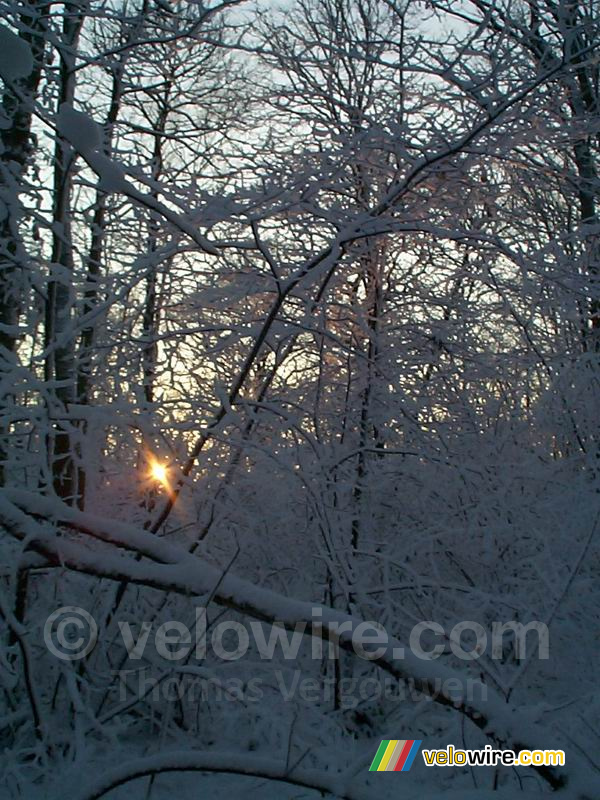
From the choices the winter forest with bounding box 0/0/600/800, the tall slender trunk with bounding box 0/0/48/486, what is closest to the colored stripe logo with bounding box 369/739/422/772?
the winter forest with bounding box 0/0/600/800

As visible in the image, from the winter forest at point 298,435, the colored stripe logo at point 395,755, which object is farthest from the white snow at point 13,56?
the colored stripe logo at point 395,755

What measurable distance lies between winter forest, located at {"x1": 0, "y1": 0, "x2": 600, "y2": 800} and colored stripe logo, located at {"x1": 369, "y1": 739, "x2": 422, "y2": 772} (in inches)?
1.9

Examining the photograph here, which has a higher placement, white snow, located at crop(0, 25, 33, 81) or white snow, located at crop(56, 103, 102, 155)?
white snow, located at crop(0, 25, 33, 81)

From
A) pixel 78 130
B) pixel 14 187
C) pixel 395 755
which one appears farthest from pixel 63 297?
pixel 395 755

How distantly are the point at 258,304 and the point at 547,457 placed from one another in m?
2.60

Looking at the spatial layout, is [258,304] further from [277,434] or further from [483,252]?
[483,252]

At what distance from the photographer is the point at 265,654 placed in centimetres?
400

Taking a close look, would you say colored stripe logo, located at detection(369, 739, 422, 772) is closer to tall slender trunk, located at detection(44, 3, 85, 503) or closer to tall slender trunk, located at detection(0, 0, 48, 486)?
tall slender trunk, located at detection(44, 3, 85, 503)

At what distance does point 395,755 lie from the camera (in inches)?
135

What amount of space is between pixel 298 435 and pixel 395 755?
6.56 feet

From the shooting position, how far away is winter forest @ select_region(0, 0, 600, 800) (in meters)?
2.96

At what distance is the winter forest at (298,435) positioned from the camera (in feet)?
9.71

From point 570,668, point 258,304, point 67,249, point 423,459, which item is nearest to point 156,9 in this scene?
point 67,249

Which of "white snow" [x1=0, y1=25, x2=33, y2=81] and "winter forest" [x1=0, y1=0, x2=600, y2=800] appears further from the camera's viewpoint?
"winter forest" [x1=0, y1=0, x2=600, y2=800]
